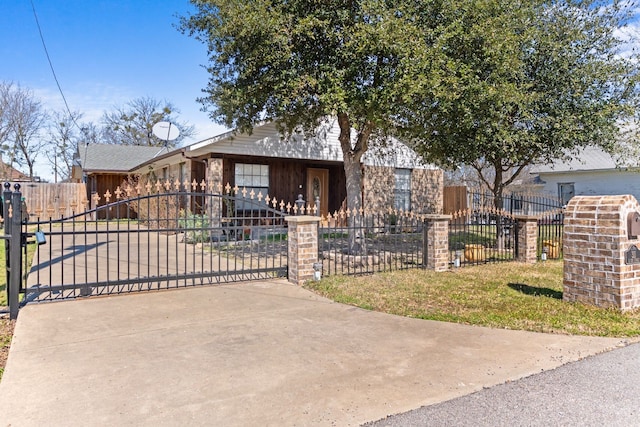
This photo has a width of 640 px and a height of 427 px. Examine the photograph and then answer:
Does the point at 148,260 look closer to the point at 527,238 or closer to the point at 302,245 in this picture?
the point at 302,245

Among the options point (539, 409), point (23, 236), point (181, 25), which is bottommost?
point (539, 409)

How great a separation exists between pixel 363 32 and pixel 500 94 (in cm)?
299

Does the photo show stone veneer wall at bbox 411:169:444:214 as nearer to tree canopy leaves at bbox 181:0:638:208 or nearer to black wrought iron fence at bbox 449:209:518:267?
tree canopy leaves at bbox 181:0:638:208

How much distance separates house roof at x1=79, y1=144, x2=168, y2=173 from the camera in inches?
871

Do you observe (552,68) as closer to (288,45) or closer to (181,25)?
(288,45)

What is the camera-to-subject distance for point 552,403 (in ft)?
9.95

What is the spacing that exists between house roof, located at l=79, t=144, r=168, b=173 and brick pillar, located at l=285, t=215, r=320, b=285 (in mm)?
17916

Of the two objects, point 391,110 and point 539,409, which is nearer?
point 539,409

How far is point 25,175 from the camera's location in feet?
121

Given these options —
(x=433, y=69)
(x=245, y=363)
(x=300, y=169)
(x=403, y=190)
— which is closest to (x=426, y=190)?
(x=403, y=190)

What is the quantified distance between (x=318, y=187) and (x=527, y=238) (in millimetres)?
8474

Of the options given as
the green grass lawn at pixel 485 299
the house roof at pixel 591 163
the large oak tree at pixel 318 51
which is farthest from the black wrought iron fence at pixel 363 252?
the house roof at pixel 591 163

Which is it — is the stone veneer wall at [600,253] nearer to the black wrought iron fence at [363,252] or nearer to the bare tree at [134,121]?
the black wrought iron fence at [363,252]

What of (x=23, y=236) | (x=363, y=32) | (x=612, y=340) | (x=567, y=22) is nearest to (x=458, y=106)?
(x=363, y=32)
